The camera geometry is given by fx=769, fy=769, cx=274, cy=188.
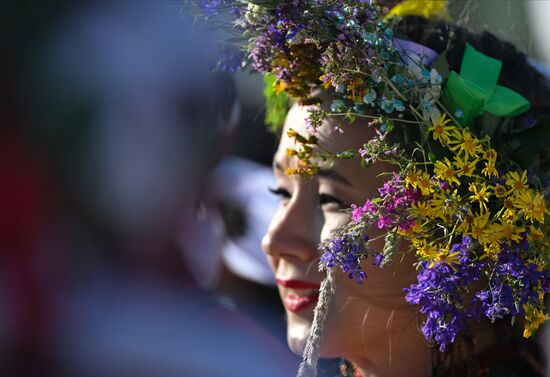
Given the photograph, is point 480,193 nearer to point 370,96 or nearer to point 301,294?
point 370,96

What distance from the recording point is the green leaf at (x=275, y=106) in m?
1.97

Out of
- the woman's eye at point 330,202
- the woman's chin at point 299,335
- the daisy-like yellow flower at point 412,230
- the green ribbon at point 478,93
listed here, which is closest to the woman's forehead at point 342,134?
the woman's eye at point 330,202

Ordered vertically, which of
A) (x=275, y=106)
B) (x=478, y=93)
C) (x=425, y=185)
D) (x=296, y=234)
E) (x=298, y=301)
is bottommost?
(x=298, y=301)

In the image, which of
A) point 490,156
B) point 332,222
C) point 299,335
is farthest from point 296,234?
point 490,156

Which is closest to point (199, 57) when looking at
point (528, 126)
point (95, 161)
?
point (95, 161)

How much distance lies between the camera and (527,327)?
4.54ft

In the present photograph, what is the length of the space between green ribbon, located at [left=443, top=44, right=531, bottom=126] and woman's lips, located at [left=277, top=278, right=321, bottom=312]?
0.51 m

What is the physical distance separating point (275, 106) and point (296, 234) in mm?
429

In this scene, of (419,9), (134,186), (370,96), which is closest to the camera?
(370,96)

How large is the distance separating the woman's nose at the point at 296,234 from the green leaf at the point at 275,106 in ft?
1.04

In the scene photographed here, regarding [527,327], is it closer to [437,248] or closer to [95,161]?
[437,248]

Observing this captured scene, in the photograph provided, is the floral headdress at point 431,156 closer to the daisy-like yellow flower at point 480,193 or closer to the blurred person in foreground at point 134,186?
the daisy-like yellow flower at point 480,193

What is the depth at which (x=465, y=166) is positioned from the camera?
1.41 meters

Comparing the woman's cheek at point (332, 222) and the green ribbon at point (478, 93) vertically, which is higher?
the green ribbon at point (478, 93)
